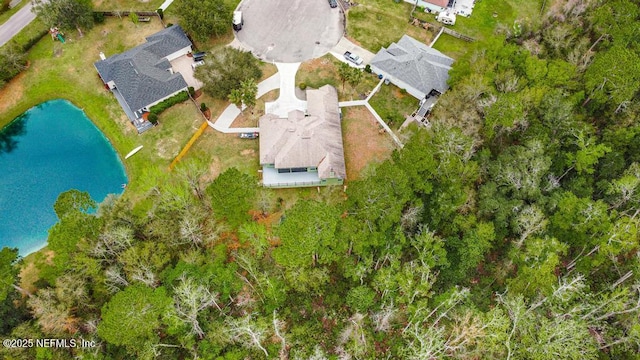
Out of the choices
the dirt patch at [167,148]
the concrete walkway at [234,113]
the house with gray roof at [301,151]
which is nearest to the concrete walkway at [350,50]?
the concrete walkway at [234,113]

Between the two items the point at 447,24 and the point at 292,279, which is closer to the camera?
the point at 292,279

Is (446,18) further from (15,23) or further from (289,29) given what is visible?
(15,23)

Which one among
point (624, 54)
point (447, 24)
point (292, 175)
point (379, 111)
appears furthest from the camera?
point (447, 24)

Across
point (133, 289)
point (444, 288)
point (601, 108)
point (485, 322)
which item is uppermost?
point (133, 289)

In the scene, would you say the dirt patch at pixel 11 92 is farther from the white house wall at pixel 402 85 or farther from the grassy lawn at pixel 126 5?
the white house wall at pixel 402 85

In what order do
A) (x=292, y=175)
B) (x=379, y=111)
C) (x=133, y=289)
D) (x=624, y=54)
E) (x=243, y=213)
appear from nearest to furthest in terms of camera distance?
(x=133, y=289) < (x=243, y=213) < (x=624, y=54) < (x=292, y=175) < (x=379, y=111)

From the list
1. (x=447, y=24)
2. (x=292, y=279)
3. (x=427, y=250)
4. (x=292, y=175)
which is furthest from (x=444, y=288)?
(x=447, y=24)

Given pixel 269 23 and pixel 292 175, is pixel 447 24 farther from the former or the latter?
pixel 292 175
